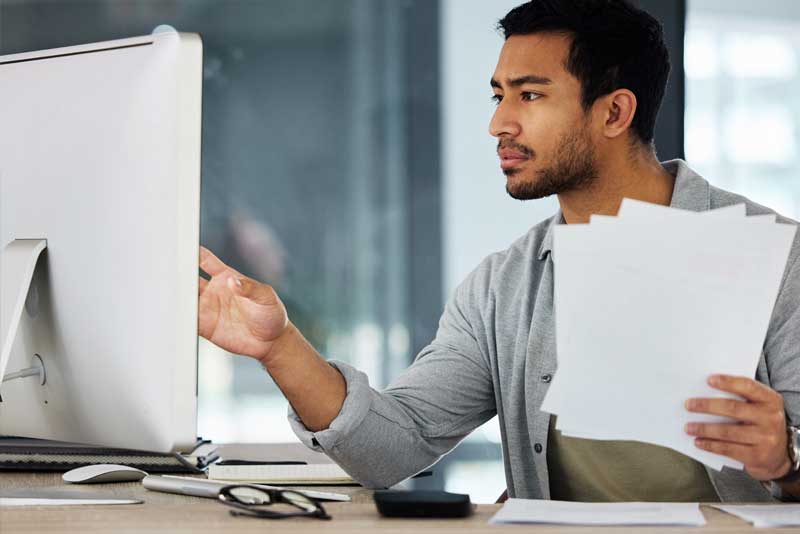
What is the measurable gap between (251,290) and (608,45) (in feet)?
3.44

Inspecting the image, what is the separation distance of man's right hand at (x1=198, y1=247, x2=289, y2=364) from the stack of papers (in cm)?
42

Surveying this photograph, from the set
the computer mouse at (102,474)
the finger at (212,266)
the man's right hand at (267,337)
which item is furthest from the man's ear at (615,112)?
the computer mouse at (102,474)

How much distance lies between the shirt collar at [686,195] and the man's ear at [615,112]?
173 mm

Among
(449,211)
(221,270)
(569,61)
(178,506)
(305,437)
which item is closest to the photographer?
(178,506)

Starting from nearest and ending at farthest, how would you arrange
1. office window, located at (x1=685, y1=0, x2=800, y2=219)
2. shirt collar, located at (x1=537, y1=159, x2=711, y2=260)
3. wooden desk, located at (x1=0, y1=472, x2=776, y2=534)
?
wooden desk, located at (x1=0, y1=472, x2=776, y2=534)
shirt collar, located at (x1=537, y1=159, x2=711, y2=260)
office window, located at (x1=685, y1=0, x2=800, y2=219)

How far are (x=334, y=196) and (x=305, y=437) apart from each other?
169 centimetres

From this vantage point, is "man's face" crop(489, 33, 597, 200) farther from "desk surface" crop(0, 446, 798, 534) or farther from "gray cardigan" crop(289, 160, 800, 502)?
"desk surface" crop(0, 446, 798, 534)

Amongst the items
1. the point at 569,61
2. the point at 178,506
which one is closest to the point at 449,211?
the point at 569,61

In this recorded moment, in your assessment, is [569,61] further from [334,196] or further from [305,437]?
[334,196]

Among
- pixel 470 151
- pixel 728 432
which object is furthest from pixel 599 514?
pixel 470 151

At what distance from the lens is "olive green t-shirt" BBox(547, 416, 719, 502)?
1.54 m

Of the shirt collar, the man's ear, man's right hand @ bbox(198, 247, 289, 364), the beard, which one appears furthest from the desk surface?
the man's ear

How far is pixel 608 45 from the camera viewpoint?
77.7 inches

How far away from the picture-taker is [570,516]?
1.03 meters
